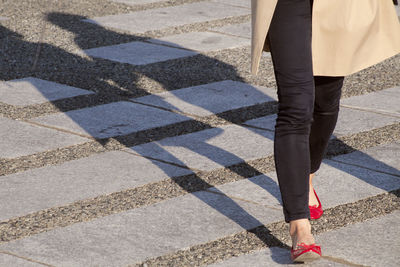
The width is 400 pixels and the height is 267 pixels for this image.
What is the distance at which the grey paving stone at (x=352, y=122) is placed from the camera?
224 inches

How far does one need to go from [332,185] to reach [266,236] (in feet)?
2.76

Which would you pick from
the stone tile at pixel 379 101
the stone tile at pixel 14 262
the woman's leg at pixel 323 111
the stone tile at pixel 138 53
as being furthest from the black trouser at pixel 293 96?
the stone tile at pixel 138 53

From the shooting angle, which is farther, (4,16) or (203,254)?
(4,16)

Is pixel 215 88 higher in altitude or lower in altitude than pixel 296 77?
lower

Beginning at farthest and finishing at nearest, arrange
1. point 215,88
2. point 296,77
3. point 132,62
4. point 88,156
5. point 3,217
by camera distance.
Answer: point 132,62 < point 215,88 < point 88,156 < point 3,217 < point 296,77

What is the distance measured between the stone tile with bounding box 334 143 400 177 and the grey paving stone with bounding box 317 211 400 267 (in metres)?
0.78

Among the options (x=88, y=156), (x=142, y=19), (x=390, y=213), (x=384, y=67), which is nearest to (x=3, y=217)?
(x=88, y=156)

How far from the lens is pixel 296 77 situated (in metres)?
3.56

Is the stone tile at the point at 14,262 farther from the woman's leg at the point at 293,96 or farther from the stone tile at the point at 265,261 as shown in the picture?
the woman's leg at the point at 293,96

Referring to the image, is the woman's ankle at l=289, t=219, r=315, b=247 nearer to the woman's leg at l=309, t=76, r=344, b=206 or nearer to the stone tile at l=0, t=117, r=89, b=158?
the woman's leg at l=309, t=76, r=344, b=206

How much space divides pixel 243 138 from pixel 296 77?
6.27 ft

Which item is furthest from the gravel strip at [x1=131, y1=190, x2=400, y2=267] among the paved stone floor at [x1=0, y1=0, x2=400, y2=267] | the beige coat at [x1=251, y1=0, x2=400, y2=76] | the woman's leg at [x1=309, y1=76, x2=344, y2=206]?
the beige coat at [x1=251, y1=0, x2=400, y2=76]

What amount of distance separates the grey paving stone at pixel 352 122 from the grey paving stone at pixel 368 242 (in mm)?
1534

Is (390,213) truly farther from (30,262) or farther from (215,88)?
(215,88)
